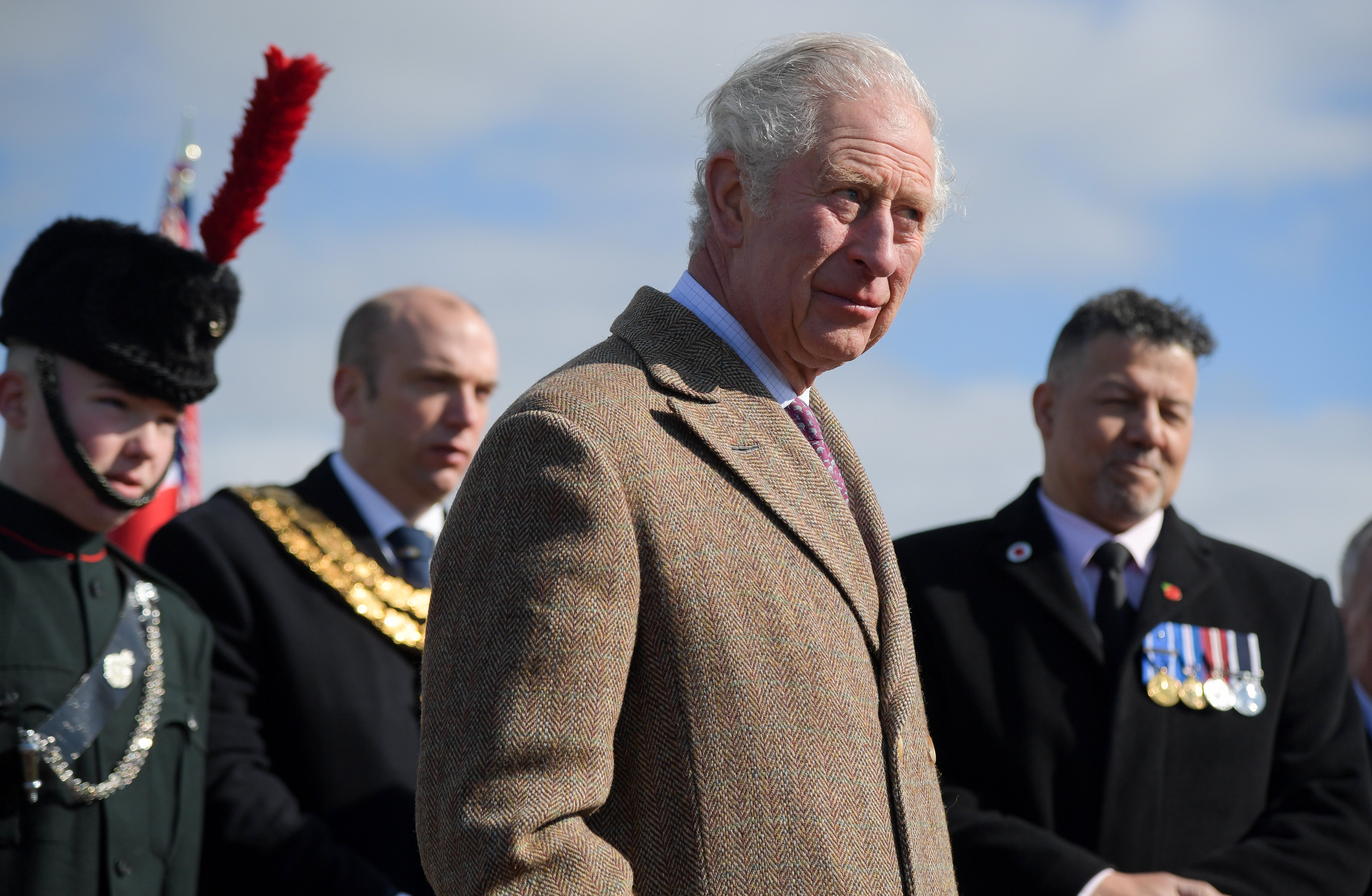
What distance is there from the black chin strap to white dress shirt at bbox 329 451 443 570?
942 mm

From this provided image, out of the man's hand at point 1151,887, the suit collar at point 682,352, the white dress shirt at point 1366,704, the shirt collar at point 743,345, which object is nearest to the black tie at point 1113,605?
the man's hand at point 1151,887

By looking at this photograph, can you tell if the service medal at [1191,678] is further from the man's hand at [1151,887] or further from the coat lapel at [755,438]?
the coat lapel at [755,438]

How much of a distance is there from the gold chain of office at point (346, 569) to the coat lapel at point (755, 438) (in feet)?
7.09

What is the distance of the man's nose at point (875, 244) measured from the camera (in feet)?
8.35

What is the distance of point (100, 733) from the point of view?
3.69 metres

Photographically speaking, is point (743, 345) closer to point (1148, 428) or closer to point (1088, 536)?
point (1088, 536)

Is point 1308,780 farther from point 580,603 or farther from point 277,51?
point 277,51

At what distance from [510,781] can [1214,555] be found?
2990 millimetres

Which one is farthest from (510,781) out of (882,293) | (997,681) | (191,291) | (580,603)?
(191,291)

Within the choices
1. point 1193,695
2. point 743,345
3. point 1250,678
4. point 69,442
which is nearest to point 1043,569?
point 1193,695

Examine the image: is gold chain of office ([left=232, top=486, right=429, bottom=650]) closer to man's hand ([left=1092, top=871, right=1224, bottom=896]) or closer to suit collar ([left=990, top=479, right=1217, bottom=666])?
suit collar ([left=990, top=479, right=1217, bottom=666])

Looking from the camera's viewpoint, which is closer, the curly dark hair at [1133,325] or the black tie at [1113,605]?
the black tie at [1113,605]

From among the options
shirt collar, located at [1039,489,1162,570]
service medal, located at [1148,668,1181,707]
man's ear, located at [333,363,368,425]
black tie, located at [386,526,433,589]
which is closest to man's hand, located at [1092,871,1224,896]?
service medal, located at [1148,668,1181,707]

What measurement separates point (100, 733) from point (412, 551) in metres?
1.33
